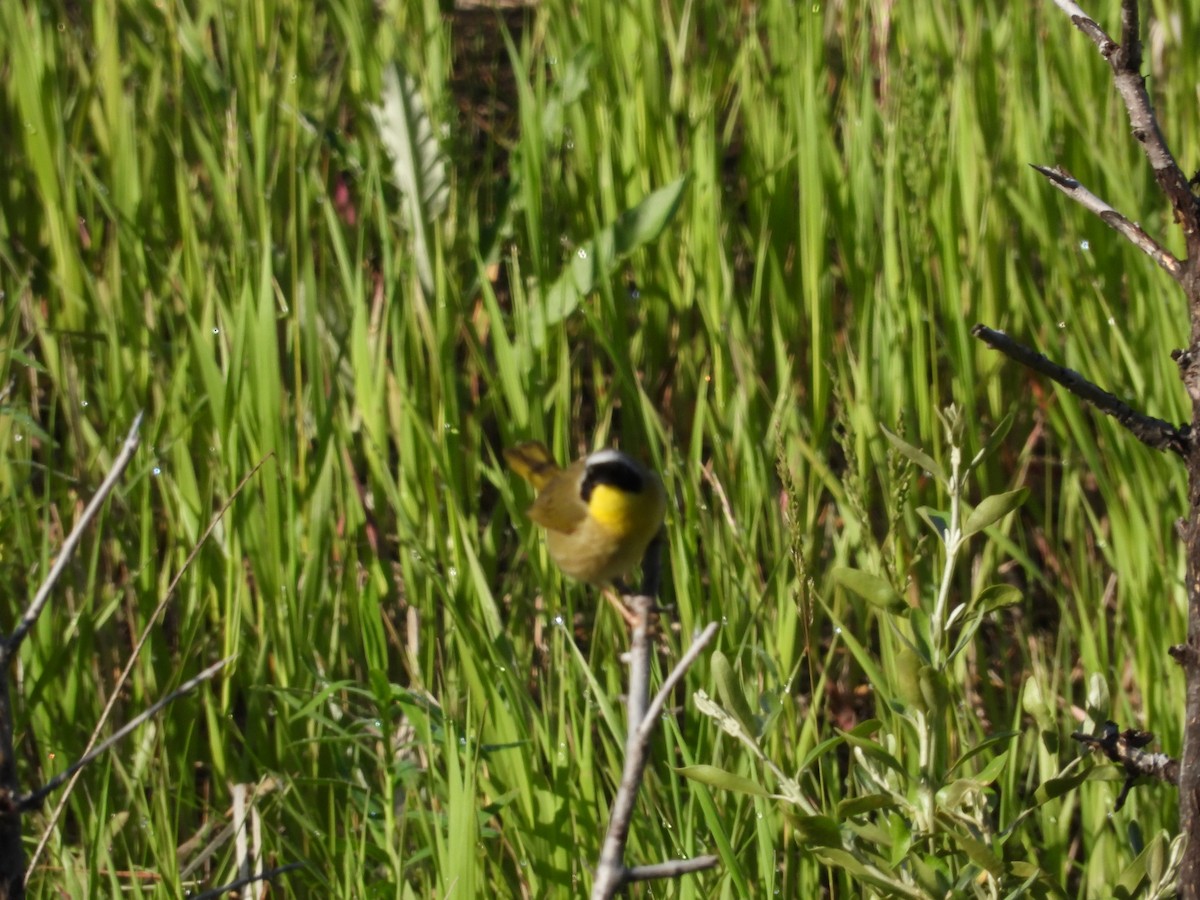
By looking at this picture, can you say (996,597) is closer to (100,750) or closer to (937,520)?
(937,520)

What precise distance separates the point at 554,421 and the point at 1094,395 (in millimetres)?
1593

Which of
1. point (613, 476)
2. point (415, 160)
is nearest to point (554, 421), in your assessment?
point (415, 160)

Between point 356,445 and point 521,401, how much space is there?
21.3 inches

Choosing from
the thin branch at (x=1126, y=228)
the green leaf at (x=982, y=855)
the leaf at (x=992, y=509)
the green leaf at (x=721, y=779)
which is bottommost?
the green leaf at (x=982, y=855)

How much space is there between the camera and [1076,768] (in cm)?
142

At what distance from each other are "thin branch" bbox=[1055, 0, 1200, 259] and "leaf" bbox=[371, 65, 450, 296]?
6.11 feet

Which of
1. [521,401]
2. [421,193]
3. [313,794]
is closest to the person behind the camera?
[313,794]

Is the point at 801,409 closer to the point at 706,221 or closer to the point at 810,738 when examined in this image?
the point at 706,221

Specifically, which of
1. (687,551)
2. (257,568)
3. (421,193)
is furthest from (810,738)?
(421,193)

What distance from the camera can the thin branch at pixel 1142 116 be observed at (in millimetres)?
1068

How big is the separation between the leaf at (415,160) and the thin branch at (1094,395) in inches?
75.9

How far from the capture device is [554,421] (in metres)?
2.57

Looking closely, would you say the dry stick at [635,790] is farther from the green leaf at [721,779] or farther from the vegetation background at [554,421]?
the vegetation background at [554,421]

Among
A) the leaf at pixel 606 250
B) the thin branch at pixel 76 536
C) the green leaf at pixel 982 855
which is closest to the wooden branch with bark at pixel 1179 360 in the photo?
the green leaf at pixel 982 855
